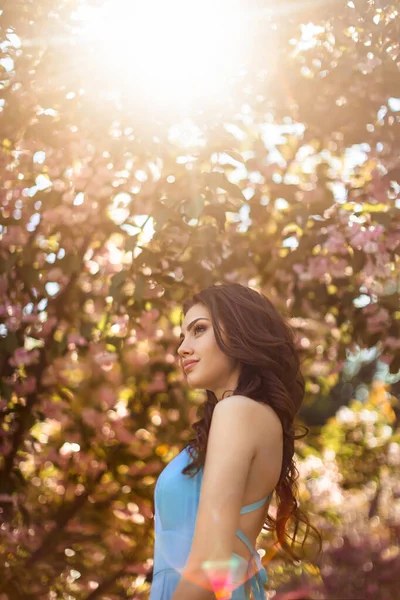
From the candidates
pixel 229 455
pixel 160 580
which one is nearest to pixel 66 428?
pixel 160 580

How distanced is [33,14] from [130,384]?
2246 millimetres

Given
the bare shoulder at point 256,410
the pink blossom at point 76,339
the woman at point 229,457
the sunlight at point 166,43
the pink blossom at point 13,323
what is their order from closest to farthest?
the woman at point 229,457 → the bare shoulder at point 256,410 → the sunlight at point 166,43 → the pink blossom at point 13,323 → the pink blossom at point 76,339

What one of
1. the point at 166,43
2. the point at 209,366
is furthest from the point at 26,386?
the point at 209,366

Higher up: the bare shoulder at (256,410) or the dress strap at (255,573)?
the bare shoulder at (256,410)

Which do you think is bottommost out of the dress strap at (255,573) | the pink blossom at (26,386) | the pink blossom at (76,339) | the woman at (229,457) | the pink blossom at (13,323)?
the pink blossom at (26,386)

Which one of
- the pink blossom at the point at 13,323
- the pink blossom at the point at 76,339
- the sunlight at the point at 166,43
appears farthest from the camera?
Answer: the pink blossom at the point at 76,339

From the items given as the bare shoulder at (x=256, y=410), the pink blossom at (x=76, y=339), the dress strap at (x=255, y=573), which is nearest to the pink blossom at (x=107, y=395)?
the pink blossom at (x=76, y=339)

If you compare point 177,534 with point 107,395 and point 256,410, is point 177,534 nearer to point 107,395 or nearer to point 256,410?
point 256,410

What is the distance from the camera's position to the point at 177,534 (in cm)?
212

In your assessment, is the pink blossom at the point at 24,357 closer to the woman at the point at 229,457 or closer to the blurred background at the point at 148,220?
the blurred background at the point at 148,220

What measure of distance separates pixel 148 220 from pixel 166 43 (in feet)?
2.92

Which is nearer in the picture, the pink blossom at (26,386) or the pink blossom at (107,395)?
the pink blossom at (26,386)

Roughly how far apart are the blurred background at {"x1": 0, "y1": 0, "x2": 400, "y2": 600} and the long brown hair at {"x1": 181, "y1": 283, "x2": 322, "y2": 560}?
93cm

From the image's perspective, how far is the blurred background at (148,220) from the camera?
3816mm
